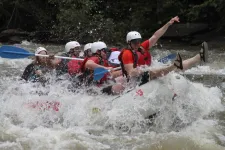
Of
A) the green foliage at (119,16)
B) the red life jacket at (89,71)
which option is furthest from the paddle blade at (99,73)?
the green foliage at (119,16)

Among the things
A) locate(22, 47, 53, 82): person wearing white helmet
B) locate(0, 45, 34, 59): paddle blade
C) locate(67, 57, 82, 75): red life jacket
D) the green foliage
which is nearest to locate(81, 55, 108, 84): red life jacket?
locate(67, 57, 82, 75): red life jacket

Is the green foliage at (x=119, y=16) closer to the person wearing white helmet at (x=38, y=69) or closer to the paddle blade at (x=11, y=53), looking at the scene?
the paddle blade at (x=11, y=53)

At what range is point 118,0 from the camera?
704 inches

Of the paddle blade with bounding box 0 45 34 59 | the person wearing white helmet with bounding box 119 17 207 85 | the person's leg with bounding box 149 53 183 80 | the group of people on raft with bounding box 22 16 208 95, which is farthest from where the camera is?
the paddle blade with bounding box 0 45 34 59

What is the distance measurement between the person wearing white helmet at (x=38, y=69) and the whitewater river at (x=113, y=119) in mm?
Answer: 151

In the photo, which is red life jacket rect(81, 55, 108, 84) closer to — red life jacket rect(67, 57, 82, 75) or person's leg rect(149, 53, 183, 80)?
red life jacket rect(67, 57, 82, 75)

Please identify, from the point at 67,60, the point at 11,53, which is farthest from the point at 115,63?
the point at 11,53

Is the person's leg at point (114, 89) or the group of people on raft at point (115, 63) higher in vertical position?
the group of people on raft at point (115, 63)

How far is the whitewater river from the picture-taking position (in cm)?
496

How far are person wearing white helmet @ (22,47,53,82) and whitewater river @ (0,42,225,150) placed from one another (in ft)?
0.50

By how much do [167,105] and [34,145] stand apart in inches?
75.5

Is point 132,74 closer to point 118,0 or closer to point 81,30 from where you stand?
point 81,30

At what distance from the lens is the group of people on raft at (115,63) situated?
547 centimetres

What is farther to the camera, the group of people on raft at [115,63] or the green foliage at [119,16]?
the green foliage at [119,16]
